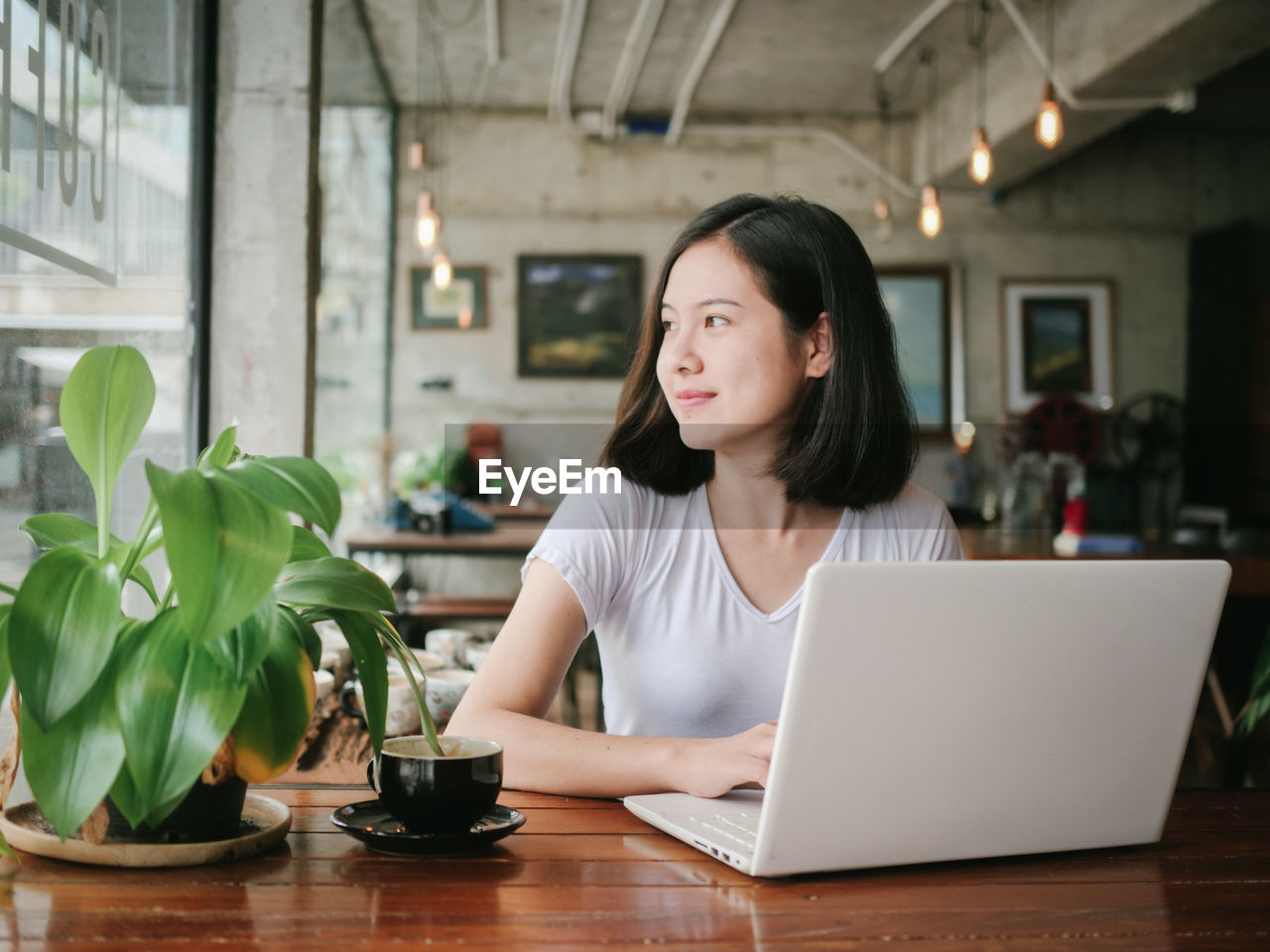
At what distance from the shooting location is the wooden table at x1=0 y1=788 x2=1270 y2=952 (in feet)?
2.60

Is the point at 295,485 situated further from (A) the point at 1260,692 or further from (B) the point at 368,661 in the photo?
(A) the point at 1260,692

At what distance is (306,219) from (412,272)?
16.1ft

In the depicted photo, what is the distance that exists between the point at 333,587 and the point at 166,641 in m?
0.13

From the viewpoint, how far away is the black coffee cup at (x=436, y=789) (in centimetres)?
96

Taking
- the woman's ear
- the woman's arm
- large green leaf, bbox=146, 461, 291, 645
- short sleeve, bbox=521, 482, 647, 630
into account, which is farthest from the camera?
the woman's ear

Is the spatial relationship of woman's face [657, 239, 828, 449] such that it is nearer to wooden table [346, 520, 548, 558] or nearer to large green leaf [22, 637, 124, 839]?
large green leaf [22, 637, 124, 839]

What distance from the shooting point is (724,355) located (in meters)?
1.49

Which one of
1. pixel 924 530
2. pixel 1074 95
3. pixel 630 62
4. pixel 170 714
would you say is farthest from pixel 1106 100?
pixel 170 714

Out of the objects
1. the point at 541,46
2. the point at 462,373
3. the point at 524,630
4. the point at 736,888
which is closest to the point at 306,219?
the point at 524,630

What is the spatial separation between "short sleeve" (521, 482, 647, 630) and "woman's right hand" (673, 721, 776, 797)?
13.8 inches

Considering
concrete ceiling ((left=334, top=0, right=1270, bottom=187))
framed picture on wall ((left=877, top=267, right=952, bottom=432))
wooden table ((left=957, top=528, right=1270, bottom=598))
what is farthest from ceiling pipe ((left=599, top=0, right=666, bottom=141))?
wooden table ((left=957, top=528, right=1270, bottom=598))

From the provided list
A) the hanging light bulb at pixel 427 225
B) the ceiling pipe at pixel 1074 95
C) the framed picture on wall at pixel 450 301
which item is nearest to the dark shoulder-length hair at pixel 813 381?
the hanging light bulb at pixel 427 225

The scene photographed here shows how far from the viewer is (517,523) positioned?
5.62 meters

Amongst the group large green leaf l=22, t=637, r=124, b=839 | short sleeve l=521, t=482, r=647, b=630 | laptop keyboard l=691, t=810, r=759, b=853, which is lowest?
laptop keyboard l=691, t=810, r=759, b=853
